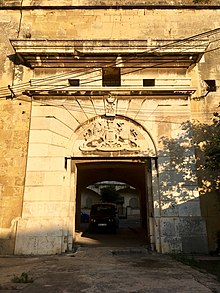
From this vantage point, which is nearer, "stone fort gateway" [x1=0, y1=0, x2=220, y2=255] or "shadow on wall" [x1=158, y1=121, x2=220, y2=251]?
"stone fort gateway" [x1=0, y1=0, x2=220, y2=255]

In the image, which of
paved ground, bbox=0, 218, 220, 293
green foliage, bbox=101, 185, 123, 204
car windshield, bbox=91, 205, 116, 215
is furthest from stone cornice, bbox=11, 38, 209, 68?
green foliage, bbox=101, 185, 123, 204

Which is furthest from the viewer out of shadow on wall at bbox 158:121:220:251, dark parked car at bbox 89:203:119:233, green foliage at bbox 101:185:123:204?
green foliage at bbox 101:185:123:204

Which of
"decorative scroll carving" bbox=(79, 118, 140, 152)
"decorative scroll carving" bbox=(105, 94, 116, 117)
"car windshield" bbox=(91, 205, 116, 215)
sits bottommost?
"car windshield" bbox=(91, 205, 116, 215)

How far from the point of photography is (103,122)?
28.2 feet

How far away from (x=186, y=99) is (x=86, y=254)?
231 inches

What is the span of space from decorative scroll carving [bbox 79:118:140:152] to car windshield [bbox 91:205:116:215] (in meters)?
7.49

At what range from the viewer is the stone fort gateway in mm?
7637

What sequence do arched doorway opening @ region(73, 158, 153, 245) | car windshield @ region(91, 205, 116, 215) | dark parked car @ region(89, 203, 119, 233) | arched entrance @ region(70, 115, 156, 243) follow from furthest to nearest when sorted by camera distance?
car windshield @ region(91, 205, 116, 215) → dark parked car @ region(89, 203, 119, 233) → arched doorway opening @ region(73, 158, 153, 245) → arched entrance @ region(70, 115, 156, 243)

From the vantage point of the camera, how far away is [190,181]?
316 inches

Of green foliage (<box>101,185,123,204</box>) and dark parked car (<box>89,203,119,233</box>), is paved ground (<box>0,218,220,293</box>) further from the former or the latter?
green foliage (<box>101,185,123,204</box>)

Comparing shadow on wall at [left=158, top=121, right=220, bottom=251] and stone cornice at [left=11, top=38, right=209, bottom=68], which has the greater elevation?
stone cornice at [left=11, top=38, right=209, bottom=68]

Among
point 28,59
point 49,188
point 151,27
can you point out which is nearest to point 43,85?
point 28,59

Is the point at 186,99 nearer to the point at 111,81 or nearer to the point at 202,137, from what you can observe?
the point at 202,137

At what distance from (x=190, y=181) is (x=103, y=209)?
8247mm
